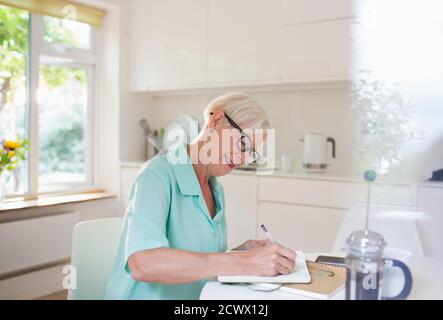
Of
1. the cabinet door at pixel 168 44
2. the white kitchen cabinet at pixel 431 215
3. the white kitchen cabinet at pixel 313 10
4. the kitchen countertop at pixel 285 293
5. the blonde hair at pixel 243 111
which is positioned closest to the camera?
the kitchen countertop at pixel 285 293

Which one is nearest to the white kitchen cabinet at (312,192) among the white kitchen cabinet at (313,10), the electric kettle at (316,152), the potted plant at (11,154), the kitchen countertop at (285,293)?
the electric kettle at (316,152)

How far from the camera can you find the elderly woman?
0.76 meters

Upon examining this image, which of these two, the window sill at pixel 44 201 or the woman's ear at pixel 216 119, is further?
the window sill at pixel 44 201

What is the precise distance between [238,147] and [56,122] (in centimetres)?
103

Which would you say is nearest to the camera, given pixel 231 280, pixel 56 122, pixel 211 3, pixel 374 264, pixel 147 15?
pixel 374 264

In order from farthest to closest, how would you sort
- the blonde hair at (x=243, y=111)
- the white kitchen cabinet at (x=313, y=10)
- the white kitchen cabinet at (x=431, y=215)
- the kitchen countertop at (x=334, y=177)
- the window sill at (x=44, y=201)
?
the white kitchen cabinet at (x=313, y=10) < the kitchen countertop at (x=334, y=177) < the white kitchen cabinet at (x=431, y=215) < the window sill at (x=44, y=201) < the blonde hair at (x=243, y=111)

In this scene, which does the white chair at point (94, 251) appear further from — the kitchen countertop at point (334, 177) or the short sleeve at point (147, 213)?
the kitchen countertop at point (334, 177)

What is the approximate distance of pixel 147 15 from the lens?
2504 mm

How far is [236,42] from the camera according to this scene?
221 cm

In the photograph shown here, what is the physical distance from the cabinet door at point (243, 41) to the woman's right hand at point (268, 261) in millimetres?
1427

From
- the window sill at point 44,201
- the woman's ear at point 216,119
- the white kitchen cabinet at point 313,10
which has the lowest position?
the window sill at point 44,201

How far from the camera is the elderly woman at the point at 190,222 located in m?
0.76
